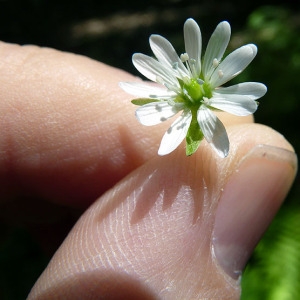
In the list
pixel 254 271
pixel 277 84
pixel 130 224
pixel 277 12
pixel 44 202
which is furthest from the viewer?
pixel 277 12

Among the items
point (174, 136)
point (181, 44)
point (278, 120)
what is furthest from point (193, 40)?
point (181, 44)

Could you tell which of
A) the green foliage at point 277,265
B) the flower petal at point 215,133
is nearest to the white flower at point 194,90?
Result: the flower petal at point 215,133

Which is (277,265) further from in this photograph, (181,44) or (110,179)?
(181,44)

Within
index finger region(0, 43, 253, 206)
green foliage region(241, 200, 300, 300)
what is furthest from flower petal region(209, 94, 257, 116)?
green foliage region(241, 200, 300, 300)

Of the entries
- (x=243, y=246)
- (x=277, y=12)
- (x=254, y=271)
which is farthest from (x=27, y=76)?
(x=277, y=12)

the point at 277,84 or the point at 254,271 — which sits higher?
the point at 277,84

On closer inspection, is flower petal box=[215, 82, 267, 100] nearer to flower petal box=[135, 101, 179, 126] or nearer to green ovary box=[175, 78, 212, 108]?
green ovary box=[175, 78, 212, 108]

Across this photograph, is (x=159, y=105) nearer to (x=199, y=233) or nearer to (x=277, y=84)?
(x=199, y=233)

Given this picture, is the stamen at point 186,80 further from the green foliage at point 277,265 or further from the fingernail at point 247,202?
the green foliage at point 277,265
